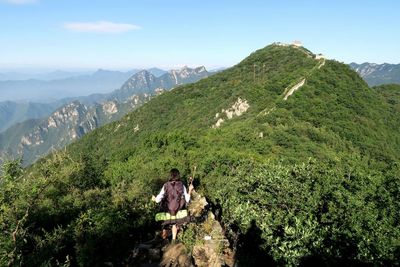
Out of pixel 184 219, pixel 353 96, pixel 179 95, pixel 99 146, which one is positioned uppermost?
pixel 184 219

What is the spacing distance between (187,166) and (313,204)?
32.8 metres

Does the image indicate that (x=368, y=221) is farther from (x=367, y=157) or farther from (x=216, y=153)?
(x=367, y=157)

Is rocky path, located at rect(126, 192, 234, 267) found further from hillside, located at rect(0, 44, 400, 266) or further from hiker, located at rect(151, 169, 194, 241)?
hiker, located at rect(151, 169, 194, 241)

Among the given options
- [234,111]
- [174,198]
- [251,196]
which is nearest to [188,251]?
[174,198]

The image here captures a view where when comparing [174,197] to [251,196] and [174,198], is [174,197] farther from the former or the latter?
[251,196]

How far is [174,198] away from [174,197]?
5 cm

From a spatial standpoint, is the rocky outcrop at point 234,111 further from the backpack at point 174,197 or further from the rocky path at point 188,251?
the backpack at point 174,197

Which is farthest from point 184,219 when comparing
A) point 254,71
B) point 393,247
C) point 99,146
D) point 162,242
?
point 99,146

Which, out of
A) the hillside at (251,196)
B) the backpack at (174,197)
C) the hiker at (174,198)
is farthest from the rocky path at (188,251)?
the backpack at (174,197)

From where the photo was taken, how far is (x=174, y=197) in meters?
15.7

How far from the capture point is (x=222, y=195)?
31281mm

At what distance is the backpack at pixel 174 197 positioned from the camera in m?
15.6

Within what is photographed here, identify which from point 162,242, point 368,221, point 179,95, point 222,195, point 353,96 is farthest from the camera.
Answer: point 179,95

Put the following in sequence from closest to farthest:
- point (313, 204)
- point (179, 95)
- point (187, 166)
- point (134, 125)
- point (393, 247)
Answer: point (393, 247), point (313, 204), point (187, 166), point (134, 125), point (179, 95)
